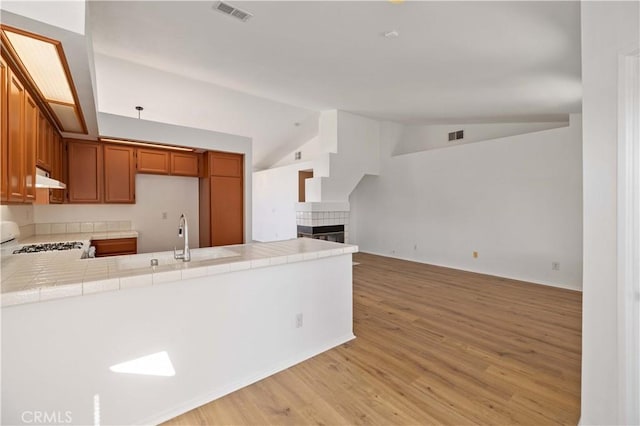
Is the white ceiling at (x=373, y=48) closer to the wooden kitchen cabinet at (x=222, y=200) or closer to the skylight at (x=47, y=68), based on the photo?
the skylight at (x=47, y=68)

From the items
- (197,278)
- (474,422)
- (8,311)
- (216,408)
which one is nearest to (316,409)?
(216,408)

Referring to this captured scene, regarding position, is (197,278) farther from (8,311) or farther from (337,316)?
(337,316)

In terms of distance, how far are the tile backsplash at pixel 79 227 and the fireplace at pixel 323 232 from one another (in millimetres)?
3291

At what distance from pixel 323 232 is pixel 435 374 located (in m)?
4.49

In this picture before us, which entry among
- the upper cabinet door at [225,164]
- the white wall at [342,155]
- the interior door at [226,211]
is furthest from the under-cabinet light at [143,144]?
the white wall at [342,155]

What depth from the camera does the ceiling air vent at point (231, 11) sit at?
244 cm

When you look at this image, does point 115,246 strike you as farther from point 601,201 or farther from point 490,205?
point 490,205

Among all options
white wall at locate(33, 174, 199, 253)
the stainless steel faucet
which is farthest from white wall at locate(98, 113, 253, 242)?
the stainless steel faucet

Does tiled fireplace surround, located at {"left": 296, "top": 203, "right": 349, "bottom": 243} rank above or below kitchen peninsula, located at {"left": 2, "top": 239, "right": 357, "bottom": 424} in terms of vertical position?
above

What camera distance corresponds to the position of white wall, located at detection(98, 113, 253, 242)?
12.2 ft

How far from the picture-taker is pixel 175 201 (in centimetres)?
476

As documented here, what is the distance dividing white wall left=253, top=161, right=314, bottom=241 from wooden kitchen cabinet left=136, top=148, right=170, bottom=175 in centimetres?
312

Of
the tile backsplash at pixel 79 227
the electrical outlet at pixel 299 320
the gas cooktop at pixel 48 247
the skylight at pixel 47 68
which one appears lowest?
the electrical outlet at pixel 299 320

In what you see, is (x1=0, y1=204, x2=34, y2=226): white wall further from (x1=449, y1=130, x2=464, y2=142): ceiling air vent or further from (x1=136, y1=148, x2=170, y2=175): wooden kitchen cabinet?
(x1=449, y1=130, x2=464, y2=142): ceiling air vent
